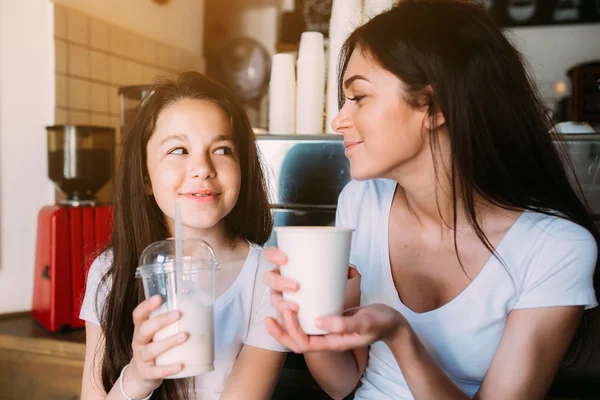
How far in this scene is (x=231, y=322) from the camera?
1.25 m

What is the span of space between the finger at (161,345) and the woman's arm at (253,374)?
287 mm

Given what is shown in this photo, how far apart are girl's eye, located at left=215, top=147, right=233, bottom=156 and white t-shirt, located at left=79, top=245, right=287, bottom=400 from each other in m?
0.24

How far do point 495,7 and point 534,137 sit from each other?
250cm

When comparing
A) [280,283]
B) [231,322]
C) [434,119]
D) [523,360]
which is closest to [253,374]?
[231,322]

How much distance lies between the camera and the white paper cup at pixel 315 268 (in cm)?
80

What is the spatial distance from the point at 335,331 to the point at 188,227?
1.87ft

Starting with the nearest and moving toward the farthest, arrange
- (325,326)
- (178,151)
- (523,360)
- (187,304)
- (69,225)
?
(325,326) → (187,304) → (523,360) → (178,151) → (69,225)

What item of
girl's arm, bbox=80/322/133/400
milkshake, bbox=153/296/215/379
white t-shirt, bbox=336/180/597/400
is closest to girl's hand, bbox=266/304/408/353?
milkshake, bbox=153/296/215/379

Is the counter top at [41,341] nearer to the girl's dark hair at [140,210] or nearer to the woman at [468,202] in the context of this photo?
the girl's dark hair at [140,210]

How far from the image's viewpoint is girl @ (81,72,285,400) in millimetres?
1194

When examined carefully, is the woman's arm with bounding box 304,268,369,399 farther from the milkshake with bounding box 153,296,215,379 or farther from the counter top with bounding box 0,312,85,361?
the counter top with bounding box 0,312,85,361

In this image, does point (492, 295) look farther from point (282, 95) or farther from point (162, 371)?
point (282, 95)

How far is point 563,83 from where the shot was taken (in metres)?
3.27

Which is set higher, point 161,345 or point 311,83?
point 311,83
